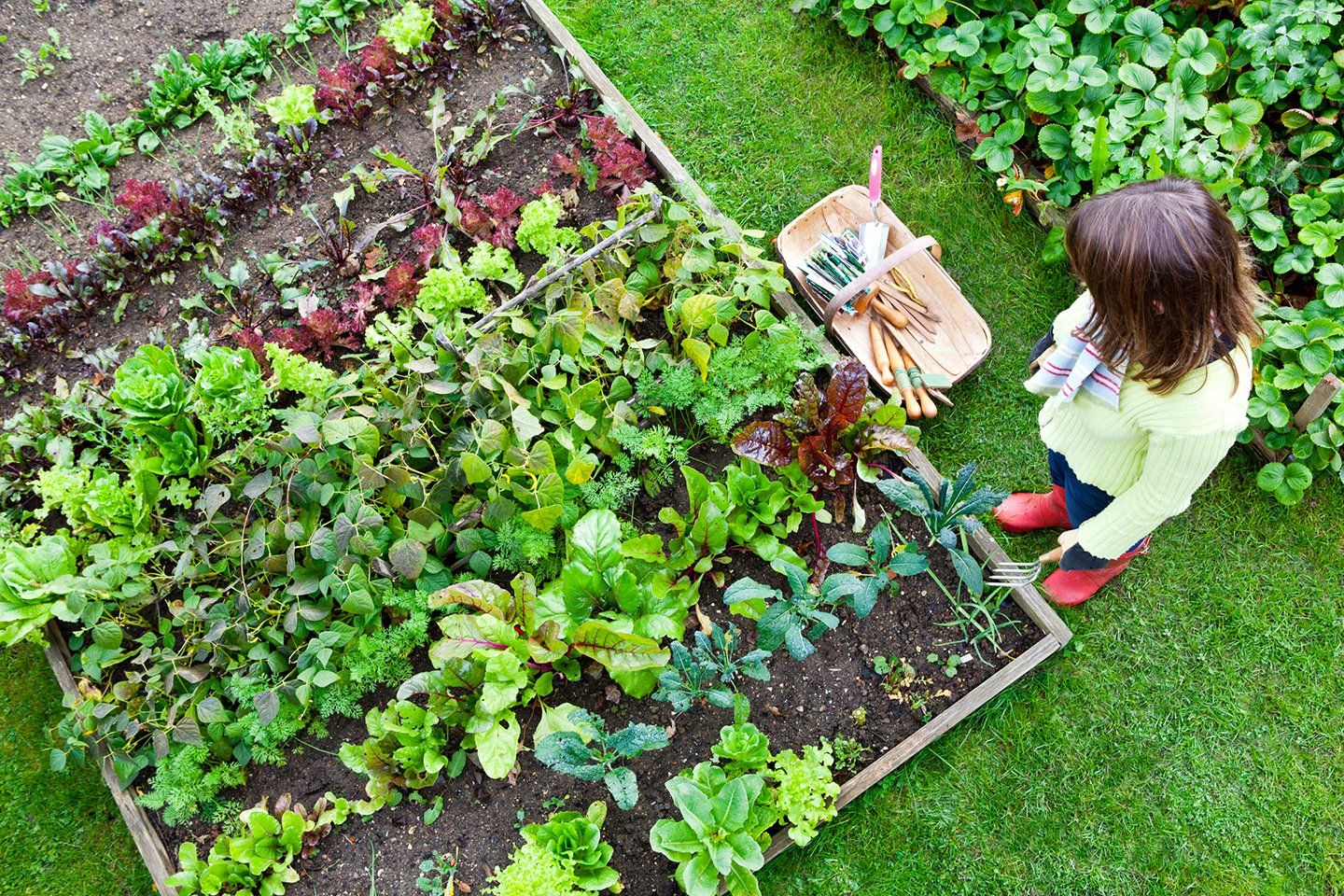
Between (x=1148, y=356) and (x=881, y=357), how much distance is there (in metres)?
1.29

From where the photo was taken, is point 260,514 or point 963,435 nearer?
point 260,514

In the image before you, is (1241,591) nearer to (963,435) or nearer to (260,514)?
(963,435)

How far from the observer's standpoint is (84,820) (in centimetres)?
310

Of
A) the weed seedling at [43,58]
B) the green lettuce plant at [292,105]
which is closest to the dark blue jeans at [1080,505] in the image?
the green lettuce plant at [292,105]

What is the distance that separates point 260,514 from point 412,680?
831 millimetres

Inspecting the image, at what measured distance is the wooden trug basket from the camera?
134 inches

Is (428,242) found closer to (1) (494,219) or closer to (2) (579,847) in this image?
(1) (494,219)

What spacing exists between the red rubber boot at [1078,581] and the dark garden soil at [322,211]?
215cm

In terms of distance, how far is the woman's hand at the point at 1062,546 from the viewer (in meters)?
2.86

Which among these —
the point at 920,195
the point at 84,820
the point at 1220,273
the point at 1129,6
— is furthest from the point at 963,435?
the point at 84,820

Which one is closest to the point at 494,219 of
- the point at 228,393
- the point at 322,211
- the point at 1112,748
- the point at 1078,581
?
the point at 322,211

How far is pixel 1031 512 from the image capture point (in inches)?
128

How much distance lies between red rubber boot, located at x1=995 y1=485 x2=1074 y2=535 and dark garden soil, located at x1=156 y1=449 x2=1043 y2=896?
1.32 ft

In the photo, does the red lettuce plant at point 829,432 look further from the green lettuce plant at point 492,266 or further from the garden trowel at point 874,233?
the green lettuce plant at point 492,266
